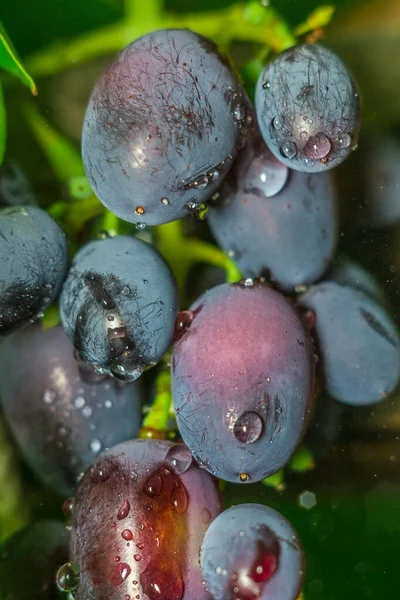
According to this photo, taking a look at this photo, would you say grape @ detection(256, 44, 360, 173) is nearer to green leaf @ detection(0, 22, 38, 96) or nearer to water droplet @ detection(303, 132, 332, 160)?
water droplet @ detection(303, 132, 332, 160)

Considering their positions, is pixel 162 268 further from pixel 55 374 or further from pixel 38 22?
pixel 38 22

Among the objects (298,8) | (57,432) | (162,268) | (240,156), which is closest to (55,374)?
(57,432)

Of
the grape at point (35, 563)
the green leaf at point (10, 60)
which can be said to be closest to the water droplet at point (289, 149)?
the green leaf at point (10, 60)

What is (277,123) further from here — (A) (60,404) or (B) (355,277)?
(A) (60,404)

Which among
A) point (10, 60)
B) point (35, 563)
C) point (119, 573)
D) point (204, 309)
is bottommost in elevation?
point (35, 563)

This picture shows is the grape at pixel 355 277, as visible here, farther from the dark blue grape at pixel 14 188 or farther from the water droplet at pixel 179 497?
the dark blue grape at pixel 14 188

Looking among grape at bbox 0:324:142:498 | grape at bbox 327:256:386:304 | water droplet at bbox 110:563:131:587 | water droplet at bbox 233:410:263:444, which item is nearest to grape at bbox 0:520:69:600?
grape at bbox 0:324:142:498

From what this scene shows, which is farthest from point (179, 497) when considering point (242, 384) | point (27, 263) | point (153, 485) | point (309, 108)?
point (309, 108)
